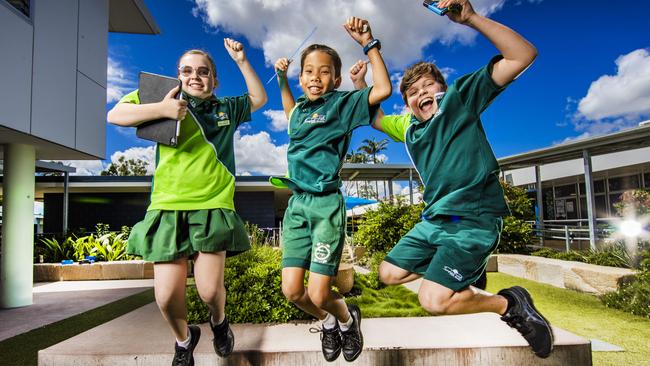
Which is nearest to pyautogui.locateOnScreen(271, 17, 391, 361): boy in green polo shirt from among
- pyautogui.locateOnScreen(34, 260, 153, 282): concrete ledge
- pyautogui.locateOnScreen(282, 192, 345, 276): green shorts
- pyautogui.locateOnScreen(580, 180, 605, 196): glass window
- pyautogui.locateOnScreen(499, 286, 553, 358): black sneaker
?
pyautogui.locateOnScreen(282, 192, 345, 276): green shorts

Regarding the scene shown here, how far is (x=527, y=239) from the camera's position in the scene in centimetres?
955

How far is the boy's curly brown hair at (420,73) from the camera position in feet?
8.24

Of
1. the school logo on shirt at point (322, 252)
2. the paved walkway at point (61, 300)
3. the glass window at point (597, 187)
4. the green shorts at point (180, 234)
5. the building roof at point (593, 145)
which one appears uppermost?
the building roof at point (593, 145)

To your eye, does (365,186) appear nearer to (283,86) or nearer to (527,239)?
(527,239)

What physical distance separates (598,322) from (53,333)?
679 centimetres

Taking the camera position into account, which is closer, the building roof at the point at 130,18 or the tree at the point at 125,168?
the building roof at the point at 130,18

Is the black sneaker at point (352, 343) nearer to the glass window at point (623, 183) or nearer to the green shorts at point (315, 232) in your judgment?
the green shorts at point (315, 232)

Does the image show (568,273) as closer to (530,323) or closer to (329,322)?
(530,323)

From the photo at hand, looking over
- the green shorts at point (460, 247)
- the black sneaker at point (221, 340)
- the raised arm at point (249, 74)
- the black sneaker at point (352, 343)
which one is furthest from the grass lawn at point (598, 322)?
the raised arm at point (249, 74)

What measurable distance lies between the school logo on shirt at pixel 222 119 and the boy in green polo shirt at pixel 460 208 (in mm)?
1293

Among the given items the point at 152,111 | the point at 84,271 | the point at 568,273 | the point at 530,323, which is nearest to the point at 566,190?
the point at 568,273

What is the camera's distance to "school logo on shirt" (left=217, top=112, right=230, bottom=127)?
269 cm

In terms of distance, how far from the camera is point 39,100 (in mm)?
6344

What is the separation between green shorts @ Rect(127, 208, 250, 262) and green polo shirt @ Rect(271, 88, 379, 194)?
1.54 feet
